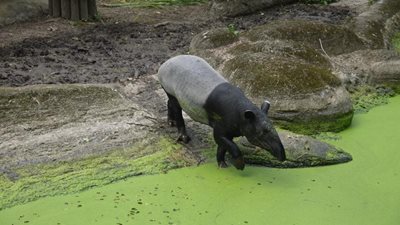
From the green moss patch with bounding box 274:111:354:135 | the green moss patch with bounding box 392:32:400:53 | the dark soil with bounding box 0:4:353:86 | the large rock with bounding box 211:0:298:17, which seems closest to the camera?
the green moss patch with bounding box 274:111:354:135

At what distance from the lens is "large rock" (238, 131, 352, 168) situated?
5387mm

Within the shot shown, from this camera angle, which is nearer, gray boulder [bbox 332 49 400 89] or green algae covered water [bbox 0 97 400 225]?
green algae covered water [bbox 0 97 400 225]

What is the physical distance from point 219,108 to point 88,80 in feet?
6.74

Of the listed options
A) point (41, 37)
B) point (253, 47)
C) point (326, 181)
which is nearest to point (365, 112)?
point (253, 47)

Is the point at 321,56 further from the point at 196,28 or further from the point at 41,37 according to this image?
the point at 41,37

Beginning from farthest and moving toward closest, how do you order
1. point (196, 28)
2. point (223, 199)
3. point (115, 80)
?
point (196, 28), point (115, 80), point (223, 199)

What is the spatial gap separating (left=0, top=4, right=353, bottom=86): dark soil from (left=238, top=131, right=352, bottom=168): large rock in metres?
2.01

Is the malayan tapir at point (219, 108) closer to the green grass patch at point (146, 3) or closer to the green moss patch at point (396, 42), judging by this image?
the green moss patch at point (396, 42)

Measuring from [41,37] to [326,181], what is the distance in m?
5.05

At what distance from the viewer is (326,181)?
5066mm

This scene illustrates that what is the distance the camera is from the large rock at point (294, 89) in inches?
240

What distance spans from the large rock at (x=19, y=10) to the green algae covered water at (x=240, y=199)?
5292 millimetres

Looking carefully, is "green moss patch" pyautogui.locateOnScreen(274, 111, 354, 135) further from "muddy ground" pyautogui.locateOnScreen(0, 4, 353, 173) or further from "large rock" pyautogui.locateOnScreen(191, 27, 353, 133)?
"muddy ground" pyautogui.locateOnScreen(0, 4, 353, 173)

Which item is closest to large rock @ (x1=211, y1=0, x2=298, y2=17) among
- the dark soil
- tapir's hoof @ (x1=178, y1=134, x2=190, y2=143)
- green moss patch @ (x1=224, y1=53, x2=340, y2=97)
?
the dark soil
